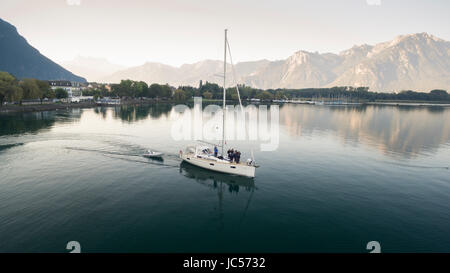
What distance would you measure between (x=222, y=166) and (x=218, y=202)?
10103 millimetres

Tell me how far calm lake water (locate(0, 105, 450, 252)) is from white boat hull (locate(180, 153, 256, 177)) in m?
1.26

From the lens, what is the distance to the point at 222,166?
41.3 m

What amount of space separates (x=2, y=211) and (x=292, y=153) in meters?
53.7

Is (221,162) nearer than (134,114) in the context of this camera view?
Yes

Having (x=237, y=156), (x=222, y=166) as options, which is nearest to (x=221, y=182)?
(x=222, y=166)

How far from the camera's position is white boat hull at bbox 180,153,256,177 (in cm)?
3966

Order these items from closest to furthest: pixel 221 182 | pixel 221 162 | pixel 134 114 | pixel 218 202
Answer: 1. pixel 218 202
2. pixel 221 182
3. pixel 221 162
4. pixel 134 114

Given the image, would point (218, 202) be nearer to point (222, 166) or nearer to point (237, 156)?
point (222, 166)

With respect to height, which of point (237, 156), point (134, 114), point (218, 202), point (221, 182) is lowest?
point (218, 202)

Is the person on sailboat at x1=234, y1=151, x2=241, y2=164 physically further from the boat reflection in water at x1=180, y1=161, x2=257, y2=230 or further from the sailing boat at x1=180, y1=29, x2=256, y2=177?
the boat reflection in water at x1=180, y1=161, x2=257, y2=230

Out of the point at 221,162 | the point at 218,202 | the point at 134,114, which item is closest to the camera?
the point at 218,202

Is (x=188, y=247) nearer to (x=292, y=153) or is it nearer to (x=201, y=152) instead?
(x=201, y=152)

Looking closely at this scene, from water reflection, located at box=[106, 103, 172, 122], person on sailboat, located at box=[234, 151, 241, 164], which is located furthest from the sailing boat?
water reflection, located at box=[106, 103, 172, 122]
